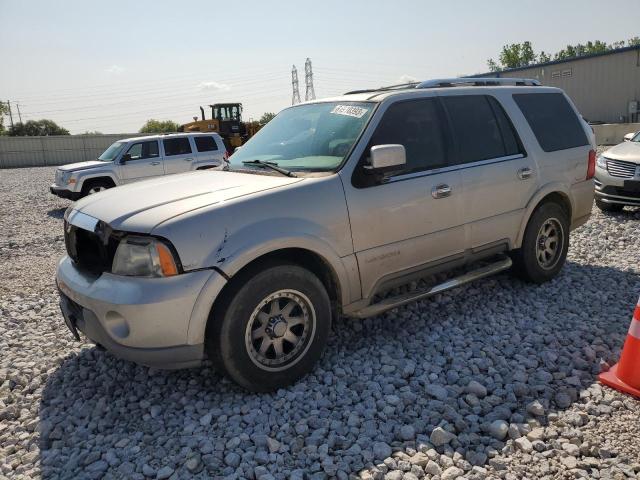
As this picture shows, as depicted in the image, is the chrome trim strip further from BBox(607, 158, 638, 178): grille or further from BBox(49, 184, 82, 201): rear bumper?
BBox(49, 184, 82, 201): rear bumper

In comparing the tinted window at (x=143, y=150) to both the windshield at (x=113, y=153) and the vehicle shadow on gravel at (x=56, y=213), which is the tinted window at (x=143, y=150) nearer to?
the windshield at (x=113, y=153)

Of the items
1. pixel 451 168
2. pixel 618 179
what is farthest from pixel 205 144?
pixel 451 168

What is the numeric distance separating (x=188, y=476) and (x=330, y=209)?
70.8 inches

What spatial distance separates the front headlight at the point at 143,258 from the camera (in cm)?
289

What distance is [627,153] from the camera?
27.4 feet

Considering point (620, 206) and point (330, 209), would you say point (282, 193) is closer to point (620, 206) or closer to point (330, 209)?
point (330, 209)

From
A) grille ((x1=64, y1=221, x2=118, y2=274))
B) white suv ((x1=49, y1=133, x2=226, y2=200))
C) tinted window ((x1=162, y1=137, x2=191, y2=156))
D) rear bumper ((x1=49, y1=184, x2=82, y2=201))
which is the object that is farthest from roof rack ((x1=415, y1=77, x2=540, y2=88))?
tinted window ((x1=162, y1=137, x2=191, y2=156))

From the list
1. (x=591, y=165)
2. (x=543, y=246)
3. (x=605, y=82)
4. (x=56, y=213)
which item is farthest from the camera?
(x=605, y=82)

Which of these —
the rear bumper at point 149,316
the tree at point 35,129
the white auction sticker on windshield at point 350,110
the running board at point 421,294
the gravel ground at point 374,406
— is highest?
the tree at point 35,129

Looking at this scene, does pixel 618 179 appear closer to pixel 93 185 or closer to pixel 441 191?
pixel 441 191

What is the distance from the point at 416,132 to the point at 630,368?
2.21 metres

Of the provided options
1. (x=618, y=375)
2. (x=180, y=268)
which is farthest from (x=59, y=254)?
(x=618, y=375)

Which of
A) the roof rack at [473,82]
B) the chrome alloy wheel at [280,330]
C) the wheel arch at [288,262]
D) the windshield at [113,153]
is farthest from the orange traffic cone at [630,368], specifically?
the windshield at [113,153]

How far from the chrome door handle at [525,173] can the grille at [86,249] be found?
3529 mm
